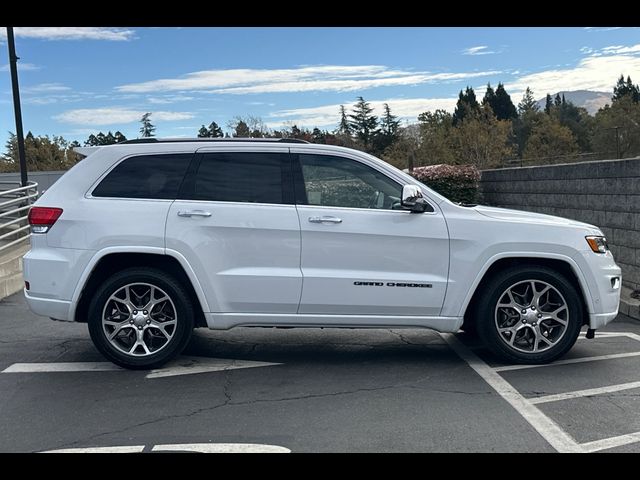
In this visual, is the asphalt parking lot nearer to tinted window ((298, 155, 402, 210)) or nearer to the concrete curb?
the concrete curb

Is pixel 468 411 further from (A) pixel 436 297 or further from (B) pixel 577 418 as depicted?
(A) pixel 436 297

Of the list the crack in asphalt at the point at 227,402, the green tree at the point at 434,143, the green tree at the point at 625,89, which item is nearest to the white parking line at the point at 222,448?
the crack in asphalt at the point at 227,402

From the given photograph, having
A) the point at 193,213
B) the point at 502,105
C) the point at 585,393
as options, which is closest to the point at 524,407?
the point at 585,393

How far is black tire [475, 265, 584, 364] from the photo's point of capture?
5391mm

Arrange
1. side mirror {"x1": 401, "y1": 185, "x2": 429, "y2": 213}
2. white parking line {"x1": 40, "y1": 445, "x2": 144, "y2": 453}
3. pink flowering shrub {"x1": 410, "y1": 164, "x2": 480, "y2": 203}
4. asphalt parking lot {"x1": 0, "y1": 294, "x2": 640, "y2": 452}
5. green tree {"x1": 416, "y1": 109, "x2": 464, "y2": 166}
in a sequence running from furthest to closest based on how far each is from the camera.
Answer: green tree {"x1": 416, "y1": 109, "x2": 464, "y2": 166}, pink flowering shrub {"x1": 410, "y1": 164, "x2": 480, "y2": 203}, side mirror {"x1": 401, "y1": 185, "x2": 429, "y2": 213}, asphalt parking lot {"x1": 0, "y1": 294, "x2": 640, "y2": 452}, white parking line {"x1": 40, "y1": 445, "x2": 144, "y2": 453}

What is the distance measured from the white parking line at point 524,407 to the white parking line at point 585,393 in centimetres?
14

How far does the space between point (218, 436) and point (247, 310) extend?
4.87 feet

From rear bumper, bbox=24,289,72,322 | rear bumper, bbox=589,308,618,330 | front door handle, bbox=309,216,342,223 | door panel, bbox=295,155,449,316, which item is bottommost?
rear bumper, bbox=589,308,618,330

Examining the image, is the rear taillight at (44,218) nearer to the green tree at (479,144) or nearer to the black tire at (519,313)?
the black tire at (519,313)

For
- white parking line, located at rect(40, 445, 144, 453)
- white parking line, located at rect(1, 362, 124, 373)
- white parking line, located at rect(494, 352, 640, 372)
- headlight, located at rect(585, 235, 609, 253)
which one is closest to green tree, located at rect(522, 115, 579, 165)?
white parking line, located at rect(494, 352, 640, 372)

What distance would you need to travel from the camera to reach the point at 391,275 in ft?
17.4

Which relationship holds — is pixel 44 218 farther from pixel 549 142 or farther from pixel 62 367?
pixel 549 142

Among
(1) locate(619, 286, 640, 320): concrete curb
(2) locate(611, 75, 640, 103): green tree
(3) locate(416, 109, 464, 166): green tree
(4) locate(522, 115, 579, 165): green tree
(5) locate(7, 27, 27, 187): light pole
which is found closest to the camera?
(1) locate(619, 286, 640, 320): concrete curb
